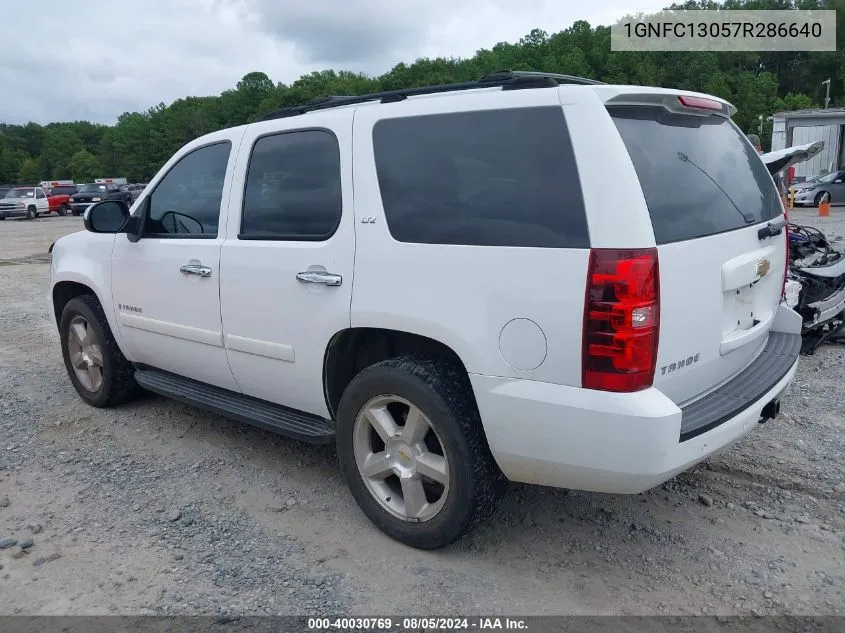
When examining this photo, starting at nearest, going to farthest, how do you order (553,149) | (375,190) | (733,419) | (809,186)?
1. (553,149)
2. (733,419)
3. (375,190)
4. (809,186)

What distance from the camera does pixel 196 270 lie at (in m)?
3.83

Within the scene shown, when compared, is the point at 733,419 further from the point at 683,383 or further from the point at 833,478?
the point at 833,478

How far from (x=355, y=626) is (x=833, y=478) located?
104 inches

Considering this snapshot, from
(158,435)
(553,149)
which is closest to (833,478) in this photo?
(553,149)

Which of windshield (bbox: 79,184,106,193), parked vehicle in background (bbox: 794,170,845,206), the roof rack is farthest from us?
windshield (bbox: 79,184,106,193)

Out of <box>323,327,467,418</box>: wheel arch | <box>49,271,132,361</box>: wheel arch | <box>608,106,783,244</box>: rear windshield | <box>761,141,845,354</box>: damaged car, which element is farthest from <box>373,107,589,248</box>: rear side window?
<box>761,141,845,354</box>: damaged car

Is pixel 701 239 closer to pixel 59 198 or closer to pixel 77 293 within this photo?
pixel 77 293

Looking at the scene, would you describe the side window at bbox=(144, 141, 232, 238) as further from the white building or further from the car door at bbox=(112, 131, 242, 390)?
the white building

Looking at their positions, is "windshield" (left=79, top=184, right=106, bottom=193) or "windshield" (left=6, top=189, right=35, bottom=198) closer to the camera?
"windshield" (left=6, top=189, right=35, bottom=198)

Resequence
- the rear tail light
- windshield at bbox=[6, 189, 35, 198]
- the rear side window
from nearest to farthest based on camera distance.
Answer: the rear tail light, the rear side window, windshield at bbox=[6, 189, 35, 198]

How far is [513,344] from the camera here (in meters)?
2.59

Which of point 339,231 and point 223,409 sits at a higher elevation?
point 339,231

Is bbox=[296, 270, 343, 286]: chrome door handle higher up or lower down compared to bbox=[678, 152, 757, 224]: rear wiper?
lower down

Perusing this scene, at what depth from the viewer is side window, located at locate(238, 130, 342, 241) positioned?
130 inches
